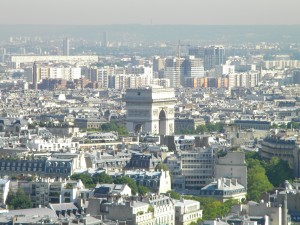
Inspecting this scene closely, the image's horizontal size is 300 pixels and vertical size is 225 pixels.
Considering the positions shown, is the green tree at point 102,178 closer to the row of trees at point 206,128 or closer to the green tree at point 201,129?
the row of trees at point 206,128

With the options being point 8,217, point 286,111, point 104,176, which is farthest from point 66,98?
point 8,217

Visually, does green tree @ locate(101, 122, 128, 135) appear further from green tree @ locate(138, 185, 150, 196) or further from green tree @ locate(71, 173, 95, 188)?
green tree @ locate(138, 185, 150, 196)

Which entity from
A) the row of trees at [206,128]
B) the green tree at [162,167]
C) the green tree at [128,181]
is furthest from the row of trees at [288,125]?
the green tree at [128,181]

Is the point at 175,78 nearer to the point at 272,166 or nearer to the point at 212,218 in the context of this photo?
the point at 272,166

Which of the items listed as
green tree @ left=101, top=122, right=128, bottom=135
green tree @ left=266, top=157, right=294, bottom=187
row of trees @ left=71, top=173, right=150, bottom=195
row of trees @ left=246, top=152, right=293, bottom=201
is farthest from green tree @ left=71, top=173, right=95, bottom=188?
green tree @ left=101, top=122, right=128, bottom=135

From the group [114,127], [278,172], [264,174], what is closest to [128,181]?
[264,174]

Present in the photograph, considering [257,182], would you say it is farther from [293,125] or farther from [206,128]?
[206,128]
